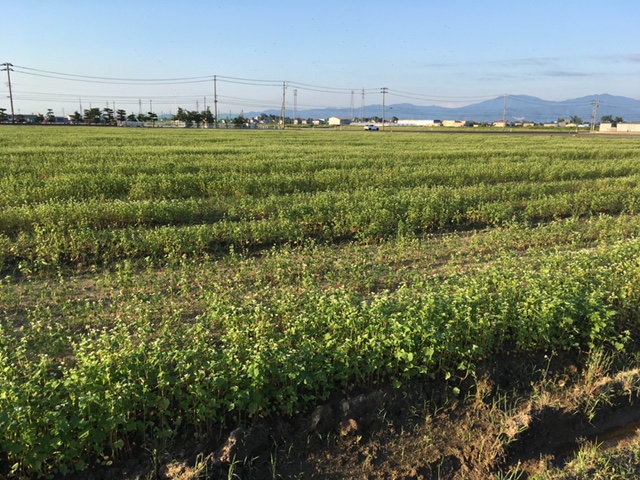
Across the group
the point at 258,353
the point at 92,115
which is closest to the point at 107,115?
the point at 92,115

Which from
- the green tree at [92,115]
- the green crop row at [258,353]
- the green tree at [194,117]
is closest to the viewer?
the green crop row at [258,353]

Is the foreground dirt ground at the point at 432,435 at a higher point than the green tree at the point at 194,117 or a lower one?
lower

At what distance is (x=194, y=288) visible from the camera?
670 cm

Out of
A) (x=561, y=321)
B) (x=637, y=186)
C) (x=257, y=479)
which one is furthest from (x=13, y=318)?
(x=637, y=186)

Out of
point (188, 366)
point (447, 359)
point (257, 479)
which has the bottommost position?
point (257, 479)

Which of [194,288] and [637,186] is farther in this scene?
[637,186]

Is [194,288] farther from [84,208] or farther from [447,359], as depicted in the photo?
[84,208]

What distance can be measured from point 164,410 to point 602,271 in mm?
6055

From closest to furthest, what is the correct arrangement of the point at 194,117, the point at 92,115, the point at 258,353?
the point at 258,353
the point at 92,115
the point at 194,117

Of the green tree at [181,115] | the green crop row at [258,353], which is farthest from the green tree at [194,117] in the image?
the green crop row at [258,353]

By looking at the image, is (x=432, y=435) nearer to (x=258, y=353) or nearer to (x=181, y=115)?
(x=258, y=353)

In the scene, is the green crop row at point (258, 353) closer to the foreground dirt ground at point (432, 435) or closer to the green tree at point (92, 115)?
the foreground dirt ground at point (432, 435)

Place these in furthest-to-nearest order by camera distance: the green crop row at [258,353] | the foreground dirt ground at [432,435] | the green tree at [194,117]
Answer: the green tree at [194,117], the foreground dirt ground at [432,435], the green crop row at [258,353]

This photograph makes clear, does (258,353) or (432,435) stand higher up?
(258,353)
